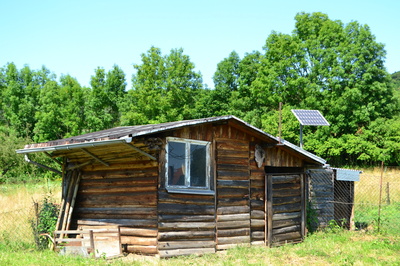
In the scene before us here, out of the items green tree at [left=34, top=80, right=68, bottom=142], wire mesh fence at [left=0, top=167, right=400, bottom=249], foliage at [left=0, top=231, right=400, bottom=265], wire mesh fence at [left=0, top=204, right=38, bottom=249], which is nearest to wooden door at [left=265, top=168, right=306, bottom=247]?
foliage at [left=0, top=231, right=400, bottom=265]

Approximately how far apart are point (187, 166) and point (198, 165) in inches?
16.0

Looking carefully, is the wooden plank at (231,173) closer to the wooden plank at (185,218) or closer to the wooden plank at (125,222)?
the wooden plank at (185,218)

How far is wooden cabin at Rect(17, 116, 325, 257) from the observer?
33.4 ft

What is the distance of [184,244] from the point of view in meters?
10.5

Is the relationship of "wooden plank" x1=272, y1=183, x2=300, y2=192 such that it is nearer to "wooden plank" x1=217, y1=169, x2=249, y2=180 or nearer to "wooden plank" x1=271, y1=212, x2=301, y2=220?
"wooden plank" x1=271, y1=212, x2=301, y2=220

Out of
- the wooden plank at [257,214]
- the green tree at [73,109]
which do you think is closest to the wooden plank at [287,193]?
the wooden plank at [257,214]

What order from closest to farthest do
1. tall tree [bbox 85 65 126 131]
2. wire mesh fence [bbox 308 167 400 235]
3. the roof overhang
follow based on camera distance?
the roof overhang → wire mesh fence [bbox 308 167 400 235] → tall tree [bbox 85 65 126 131]

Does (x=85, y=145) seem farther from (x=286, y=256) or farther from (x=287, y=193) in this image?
(x=287, y=193)

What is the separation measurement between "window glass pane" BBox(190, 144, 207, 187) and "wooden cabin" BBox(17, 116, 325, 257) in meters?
0.03

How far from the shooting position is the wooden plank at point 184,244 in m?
10.1

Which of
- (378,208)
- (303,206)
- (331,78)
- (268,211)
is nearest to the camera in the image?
(268,211)

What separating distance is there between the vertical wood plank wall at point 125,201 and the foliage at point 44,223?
2.05ft

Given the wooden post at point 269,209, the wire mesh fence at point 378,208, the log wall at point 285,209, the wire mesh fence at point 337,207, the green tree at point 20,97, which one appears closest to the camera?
the wooden post at point 269,209

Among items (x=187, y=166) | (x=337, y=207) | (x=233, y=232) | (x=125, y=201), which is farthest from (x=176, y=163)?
(x=337, y=207)
